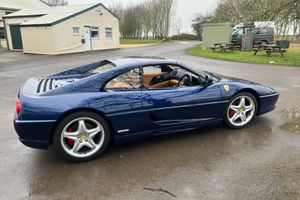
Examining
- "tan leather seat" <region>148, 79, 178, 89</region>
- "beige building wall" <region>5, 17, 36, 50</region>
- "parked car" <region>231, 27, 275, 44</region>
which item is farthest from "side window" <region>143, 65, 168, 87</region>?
"beige building wall" <region>5, 17, 36, 50</region>

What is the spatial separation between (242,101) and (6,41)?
2936 cm

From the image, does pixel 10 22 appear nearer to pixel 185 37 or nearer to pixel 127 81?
pixel 127 81

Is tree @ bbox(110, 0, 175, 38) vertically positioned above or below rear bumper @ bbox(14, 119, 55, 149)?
above

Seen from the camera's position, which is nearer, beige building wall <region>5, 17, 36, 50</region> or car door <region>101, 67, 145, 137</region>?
car door <region>101, 67, 145, 137</region>

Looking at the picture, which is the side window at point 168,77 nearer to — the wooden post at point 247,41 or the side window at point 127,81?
the side window at point 127,81

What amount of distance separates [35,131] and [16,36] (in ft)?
89.1

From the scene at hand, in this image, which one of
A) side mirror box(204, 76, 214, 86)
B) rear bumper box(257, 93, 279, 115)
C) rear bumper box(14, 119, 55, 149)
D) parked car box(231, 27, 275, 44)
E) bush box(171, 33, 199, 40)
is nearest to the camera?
rear bumper box(14, 119, 55, 149)

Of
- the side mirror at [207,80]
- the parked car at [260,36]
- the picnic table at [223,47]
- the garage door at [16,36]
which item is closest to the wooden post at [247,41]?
the parked car at [260,36]

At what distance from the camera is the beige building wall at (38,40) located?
22.8 m

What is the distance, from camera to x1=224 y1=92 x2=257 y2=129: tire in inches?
185

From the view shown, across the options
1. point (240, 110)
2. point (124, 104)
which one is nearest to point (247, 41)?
point (240, 110)

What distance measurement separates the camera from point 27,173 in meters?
3.40

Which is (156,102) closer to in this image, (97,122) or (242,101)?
(97,122)

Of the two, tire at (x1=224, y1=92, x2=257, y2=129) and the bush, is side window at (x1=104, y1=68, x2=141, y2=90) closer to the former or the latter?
tire at (x1=224, y1=92, x2=257, y2=129)
